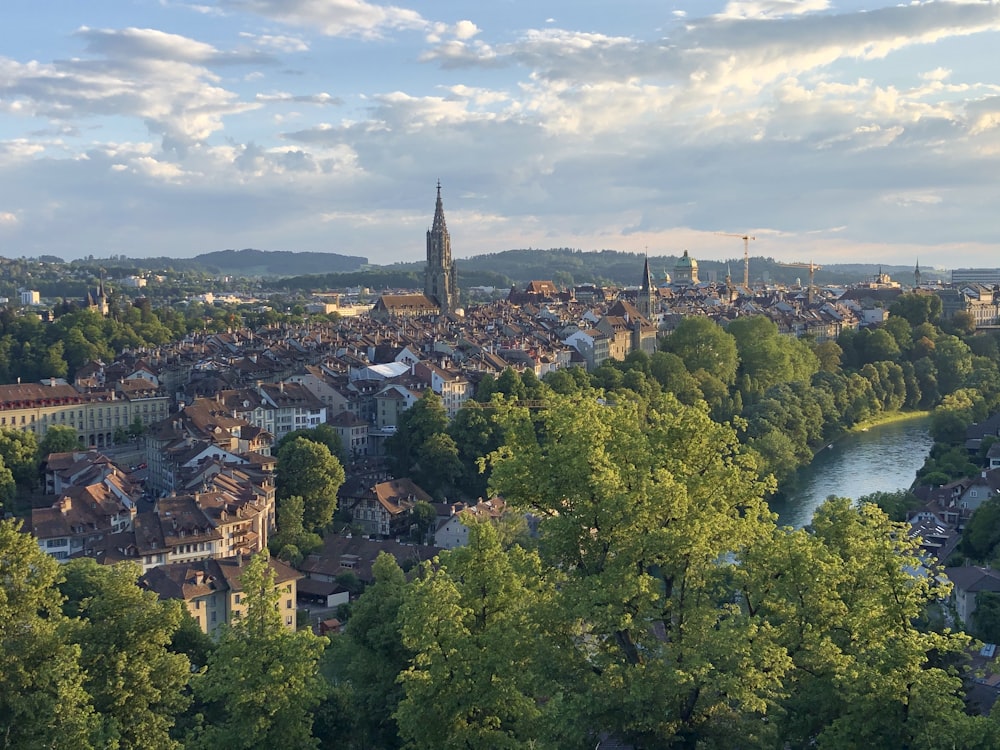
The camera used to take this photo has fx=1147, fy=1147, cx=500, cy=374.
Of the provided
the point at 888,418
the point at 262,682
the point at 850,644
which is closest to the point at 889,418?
the point at 888,418

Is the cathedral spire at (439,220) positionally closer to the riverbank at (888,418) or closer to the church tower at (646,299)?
the church tower at (646,299)

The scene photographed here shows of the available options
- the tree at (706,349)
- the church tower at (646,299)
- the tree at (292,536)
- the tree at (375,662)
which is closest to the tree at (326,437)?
the tree at (292,536)

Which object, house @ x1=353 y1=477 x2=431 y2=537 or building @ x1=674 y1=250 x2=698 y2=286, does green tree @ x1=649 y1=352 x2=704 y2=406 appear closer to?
house @ x1=353 y1=477 x2=431 y2=537

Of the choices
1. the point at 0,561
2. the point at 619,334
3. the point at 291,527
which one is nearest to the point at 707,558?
the point at 0,561

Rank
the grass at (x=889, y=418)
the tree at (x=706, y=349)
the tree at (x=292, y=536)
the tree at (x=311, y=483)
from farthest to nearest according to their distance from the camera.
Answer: the tree at (x=706, y=349), the grass at (x=889, y=418), the tree at (x=311, y=483), the tree at (x=292, y=536)

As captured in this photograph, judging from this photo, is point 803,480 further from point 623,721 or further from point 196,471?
point 623,721

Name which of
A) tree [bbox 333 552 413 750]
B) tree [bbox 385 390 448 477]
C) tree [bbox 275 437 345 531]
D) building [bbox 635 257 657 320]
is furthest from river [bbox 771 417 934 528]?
building [bbox 635 257 657 320]

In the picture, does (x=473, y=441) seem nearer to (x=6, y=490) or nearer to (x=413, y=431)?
(x=413, y=431)
